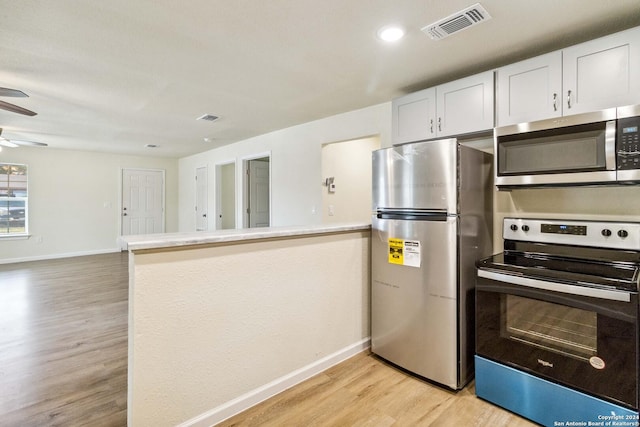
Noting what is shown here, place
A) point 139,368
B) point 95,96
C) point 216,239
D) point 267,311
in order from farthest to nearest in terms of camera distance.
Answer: point 95,96 < point 267,311 < point 216,239 < point 139,368

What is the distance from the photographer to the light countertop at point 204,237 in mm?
1520

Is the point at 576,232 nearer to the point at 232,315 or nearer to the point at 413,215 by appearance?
the point at 413,215

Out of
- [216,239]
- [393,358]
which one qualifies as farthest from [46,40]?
[393,358]

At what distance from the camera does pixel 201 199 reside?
742 cm

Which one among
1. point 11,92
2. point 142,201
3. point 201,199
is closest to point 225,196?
point 201,199

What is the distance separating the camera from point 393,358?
244 cm

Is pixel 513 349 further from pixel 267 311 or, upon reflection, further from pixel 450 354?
pixel 267 311

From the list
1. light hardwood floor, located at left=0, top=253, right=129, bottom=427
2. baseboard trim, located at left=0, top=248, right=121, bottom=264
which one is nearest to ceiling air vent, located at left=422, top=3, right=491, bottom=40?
light hardwood floor, located at left=0, top=253, right=129, bottom=427

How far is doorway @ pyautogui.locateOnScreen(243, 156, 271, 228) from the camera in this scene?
5918mm

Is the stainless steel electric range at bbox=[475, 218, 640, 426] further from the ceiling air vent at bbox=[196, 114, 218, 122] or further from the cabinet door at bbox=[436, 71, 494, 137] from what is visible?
the ceiling air vent at bbox=[196, 114, 218, 122]

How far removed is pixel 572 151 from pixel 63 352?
4152 millimetres

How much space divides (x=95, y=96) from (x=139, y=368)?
121 inches

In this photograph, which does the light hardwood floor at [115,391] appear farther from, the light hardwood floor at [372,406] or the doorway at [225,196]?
the doorway at [225,196]

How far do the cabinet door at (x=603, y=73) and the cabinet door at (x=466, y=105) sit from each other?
0.47 meters
